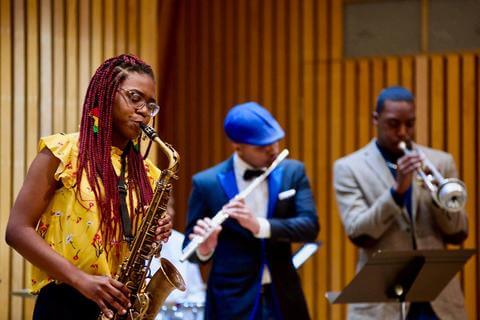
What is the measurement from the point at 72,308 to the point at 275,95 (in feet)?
16.2

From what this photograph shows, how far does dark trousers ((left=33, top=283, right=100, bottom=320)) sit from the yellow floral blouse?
1.5 inches

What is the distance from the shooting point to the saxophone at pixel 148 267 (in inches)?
125

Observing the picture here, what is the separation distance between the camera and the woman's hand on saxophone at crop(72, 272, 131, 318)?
2.92 m

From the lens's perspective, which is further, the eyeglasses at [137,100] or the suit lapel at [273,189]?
the suit lapel at [273,189]

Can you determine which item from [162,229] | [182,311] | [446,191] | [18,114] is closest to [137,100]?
[162,229]

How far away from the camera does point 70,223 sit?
3.03 m

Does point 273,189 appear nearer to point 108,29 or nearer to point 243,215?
point 243,215

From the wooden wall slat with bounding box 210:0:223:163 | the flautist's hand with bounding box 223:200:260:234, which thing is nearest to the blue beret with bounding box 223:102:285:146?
the flautist's hand with bounding box 223:200:260:234

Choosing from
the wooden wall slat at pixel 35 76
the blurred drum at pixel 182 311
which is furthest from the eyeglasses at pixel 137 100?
the blurred drum at pixel 182 311

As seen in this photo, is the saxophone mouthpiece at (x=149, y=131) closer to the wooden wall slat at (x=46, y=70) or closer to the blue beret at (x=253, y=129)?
the blue beret at (x=253, y=129)

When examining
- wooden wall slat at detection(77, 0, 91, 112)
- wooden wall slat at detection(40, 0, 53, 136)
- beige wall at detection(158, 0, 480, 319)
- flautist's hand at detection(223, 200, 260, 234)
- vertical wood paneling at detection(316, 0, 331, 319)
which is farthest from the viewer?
vertical wood paneling at detection(316, 0, 331, 319)

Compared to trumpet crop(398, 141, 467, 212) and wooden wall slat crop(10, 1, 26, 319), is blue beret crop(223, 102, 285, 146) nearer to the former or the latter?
trumpet crop(398, 141, 467, 212)

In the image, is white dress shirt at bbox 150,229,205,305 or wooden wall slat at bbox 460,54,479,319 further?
wooden wall slat at bbox 460,54,479,319

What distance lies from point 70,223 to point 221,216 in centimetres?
139
